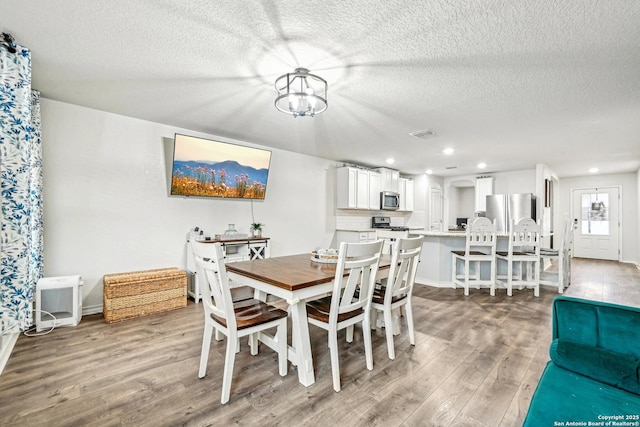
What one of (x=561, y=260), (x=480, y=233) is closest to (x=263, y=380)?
(x=480, y=233)

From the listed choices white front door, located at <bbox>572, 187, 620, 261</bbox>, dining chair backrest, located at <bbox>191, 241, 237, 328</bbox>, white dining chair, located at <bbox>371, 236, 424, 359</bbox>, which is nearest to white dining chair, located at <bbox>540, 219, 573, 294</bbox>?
white dining chair, located at <bbox>371, 236, 424, 359</bbox>

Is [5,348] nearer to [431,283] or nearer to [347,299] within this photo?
[347,299]

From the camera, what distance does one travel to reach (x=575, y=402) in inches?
44.6

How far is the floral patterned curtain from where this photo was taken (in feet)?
6.19

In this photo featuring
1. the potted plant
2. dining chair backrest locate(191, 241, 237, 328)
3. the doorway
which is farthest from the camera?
the doorway

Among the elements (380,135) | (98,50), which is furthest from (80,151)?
(380,135)

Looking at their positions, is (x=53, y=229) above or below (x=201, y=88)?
below

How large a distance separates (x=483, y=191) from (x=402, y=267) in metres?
6.19

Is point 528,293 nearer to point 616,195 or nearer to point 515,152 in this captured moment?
point 515,152

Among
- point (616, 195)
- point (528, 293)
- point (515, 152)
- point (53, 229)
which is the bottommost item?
point (528, 293)

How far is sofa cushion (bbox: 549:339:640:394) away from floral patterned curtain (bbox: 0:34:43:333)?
10.6 ft

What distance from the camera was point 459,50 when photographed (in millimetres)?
2100

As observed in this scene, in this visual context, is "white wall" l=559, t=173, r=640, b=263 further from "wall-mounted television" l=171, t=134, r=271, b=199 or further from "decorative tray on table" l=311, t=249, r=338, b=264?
"wall-mounted television" l=171, t=134, r=271, b=199

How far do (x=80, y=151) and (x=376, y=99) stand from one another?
3.39 metres
